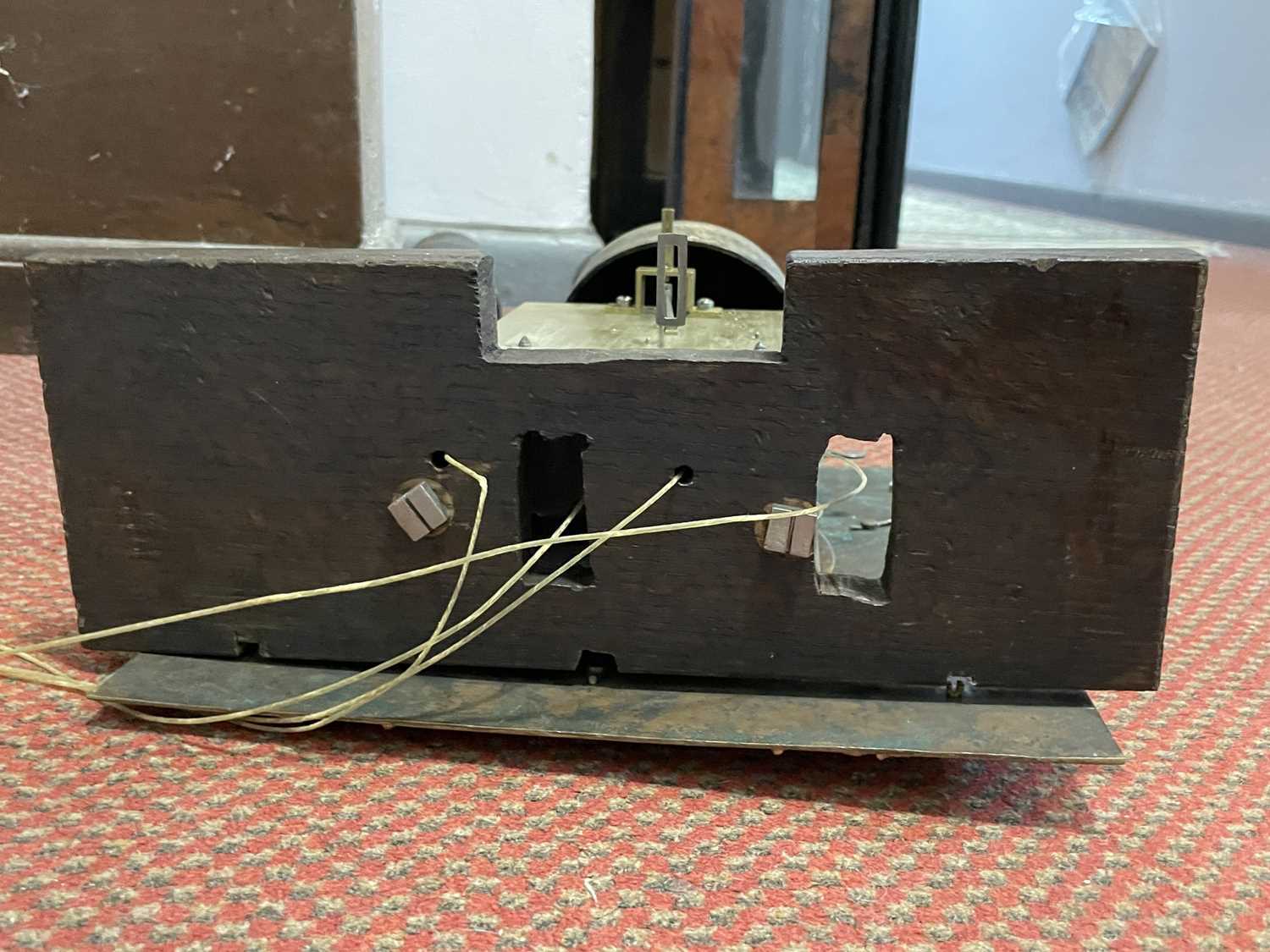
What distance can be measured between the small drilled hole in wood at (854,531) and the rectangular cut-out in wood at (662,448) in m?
0.02

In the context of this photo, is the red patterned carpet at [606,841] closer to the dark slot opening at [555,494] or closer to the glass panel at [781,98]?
the dark slot opening at [555,494]

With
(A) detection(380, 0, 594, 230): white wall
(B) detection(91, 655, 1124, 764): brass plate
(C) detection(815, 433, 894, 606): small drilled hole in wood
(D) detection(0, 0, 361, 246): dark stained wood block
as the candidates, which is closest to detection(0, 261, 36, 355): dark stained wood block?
(D) detection(0, 0, 361, 246): dark stained wood block

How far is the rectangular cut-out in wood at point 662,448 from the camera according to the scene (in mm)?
660

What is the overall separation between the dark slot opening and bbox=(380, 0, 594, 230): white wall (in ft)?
4.21

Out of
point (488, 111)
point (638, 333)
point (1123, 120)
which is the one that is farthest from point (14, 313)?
point (1123, 120)

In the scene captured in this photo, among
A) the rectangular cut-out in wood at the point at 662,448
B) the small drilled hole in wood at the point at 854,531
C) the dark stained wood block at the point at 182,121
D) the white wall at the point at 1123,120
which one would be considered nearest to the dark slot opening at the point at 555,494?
the rectangular cut-out in wood at the point at 662,448

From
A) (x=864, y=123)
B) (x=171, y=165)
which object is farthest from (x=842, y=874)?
(x=864, y=123)

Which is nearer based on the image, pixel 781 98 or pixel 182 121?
pixel 182 121

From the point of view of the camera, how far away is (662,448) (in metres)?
0.70

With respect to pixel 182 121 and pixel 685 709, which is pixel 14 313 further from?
pixel 685 709

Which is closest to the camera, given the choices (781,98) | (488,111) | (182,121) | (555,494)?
(555,494)

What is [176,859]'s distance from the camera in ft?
2.01

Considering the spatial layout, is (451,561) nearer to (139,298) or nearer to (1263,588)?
(139,298)

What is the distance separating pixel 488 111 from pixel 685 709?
4.91ft
